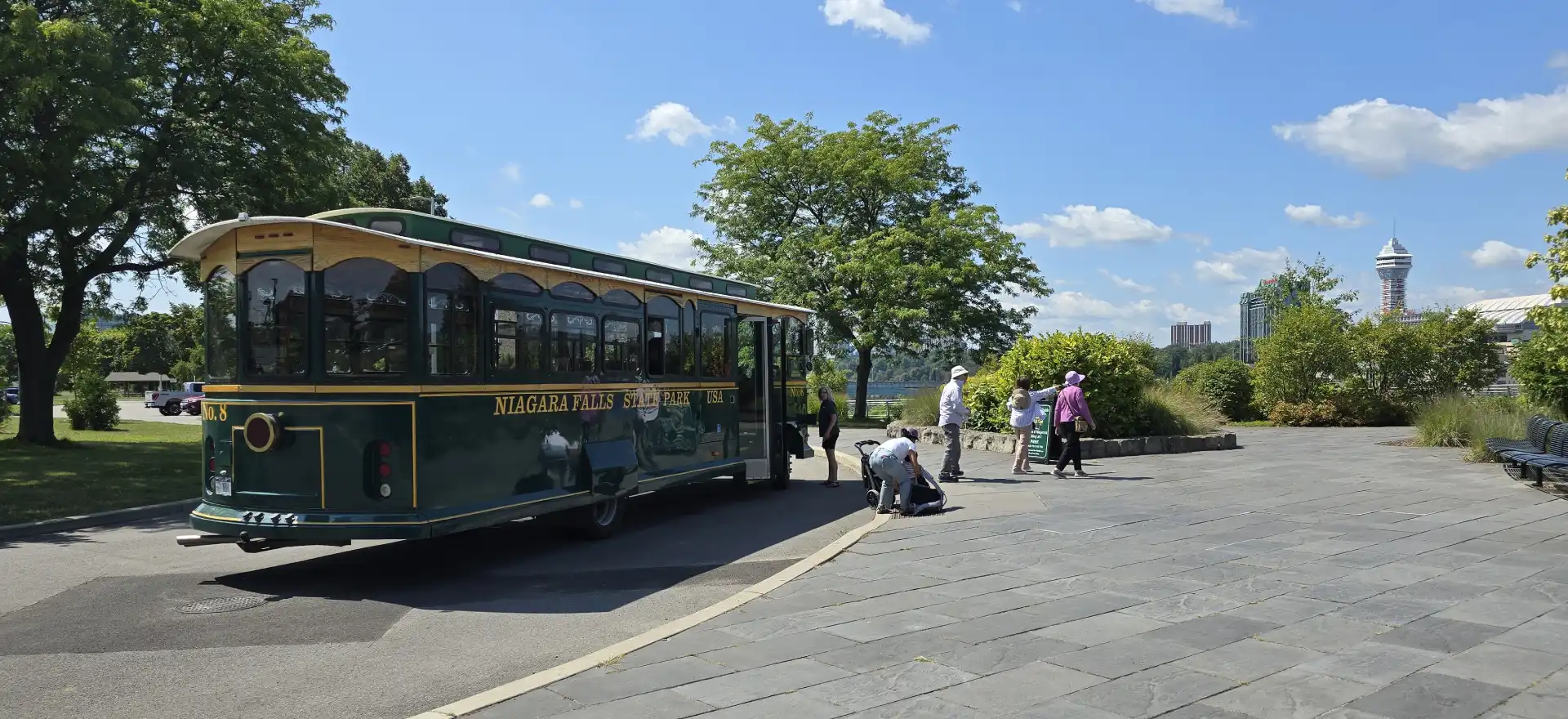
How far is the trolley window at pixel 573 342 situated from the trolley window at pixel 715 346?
8.38ft

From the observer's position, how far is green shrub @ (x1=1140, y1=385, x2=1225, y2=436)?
20344 millimetres

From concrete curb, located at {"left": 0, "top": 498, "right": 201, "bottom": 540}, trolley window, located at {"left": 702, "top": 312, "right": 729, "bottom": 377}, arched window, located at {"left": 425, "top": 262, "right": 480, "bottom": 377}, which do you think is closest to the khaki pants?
trolley window, located at {"left": 702, "top": 312, "right": 729, "bottom": 377}

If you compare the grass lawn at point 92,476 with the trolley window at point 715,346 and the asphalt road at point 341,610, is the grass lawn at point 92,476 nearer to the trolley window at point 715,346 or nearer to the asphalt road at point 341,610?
the asphalt road at point 341,610

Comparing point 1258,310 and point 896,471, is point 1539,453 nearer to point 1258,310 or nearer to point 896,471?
point 896,471

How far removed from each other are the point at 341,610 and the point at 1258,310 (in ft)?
237

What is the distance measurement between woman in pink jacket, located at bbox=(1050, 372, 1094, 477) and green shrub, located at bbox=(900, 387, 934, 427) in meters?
8.64

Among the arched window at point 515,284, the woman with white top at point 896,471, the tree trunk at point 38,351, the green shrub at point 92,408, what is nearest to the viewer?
the arched window at point 515,284

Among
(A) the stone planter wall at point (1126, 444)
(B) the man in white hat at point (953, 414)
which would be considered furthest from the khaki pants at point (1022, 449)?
(A) the stone planter wall at point (1126, 444)

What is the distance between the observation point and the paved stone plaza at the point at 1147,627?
5.13 m

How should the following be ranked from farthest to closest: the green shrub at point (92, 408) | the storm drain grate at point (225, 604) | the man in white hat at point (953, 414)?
the green shrub at point (92, 408), the man in white hat at point (953, 414), the storm drain grate at point (225, 604)

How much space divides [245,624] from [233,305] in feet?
9.69

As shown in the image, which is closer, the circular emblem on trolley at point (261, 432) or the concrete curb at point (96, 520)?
the circular emblem on trolley at point (261, 432)

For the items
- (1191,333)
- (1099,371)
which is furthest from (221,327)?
(1191,333)

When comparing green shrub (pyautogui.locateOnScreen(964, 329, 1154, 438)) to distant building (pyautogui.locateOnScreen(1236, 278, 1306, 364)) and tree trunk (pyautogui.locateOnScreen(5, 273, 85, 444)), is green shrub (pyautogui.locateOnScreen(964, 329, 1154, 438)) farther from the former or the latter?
distant building (pyautogui.locateOnScreen(1236, 278, 1306, 364))
